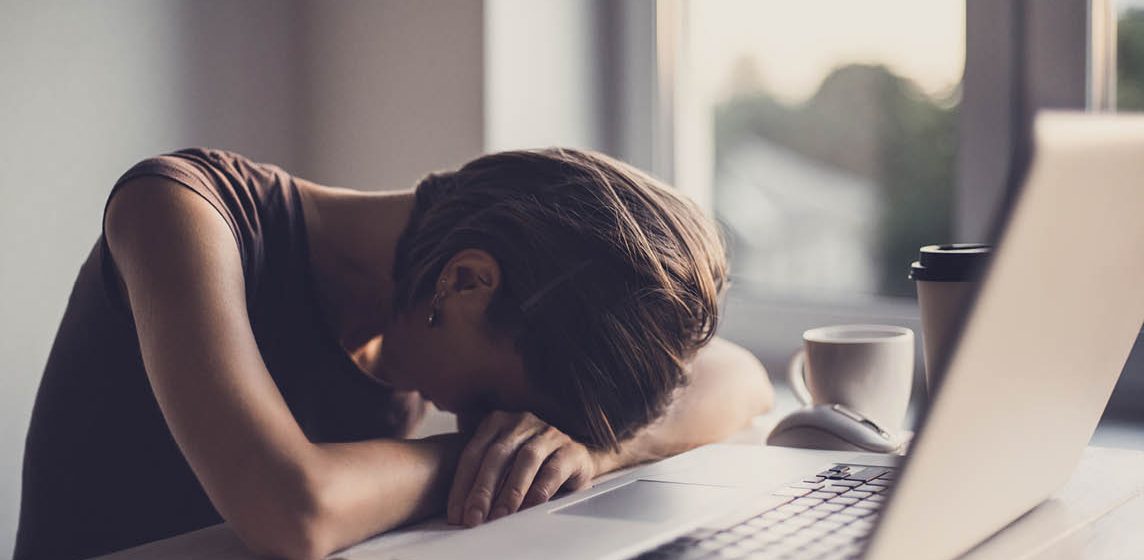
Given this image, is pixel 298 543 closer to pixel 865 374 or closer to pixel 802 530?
pixel 802 530

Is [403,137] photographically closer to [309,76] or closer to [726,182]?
[309,76]

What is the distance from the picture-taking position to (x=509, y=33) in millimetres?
1634

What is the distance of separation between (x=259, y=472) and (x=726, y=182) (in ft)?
3.56

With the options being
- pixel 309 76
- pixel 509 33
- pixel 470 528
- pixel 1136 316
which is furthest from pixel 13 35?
pixel 1136 316

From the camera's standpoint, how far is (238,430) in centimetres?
79

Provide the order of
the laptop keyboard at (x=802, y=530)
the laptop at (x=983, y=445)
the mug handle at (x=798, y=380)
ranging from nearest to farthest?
the laptop at (x=983, y=445), the laptop keyboard at (x=802, y=530), the mug handle at (x=798, y=380)

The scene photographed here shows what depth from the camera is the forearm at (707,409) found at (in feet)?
3.36

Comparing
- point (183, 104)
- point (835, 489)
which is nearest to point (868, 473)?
point (835, 489)

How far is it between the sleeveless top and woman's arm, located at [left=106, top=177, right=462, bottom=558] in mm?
160

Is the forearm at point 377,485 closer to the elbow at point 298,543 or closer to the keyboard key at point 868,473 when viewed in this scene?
the elbow at point 298,543

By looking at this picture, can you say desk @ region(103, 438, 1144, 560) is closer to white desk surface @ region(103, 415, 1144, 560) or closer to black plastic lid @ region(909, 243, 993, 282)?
white desk surface @ region(103, 415, 1144, 560)

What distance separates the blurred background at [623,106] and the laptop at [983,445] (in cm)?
60

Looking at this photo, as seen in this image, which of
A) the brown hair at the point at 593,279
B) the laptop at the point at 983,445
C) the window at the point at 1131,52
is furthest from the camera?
the window at the point at 1131,52

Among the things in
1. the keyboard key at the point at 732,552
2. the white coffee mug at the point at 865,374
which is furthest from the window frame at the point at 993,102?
the keyboard key at the point at 732,552
